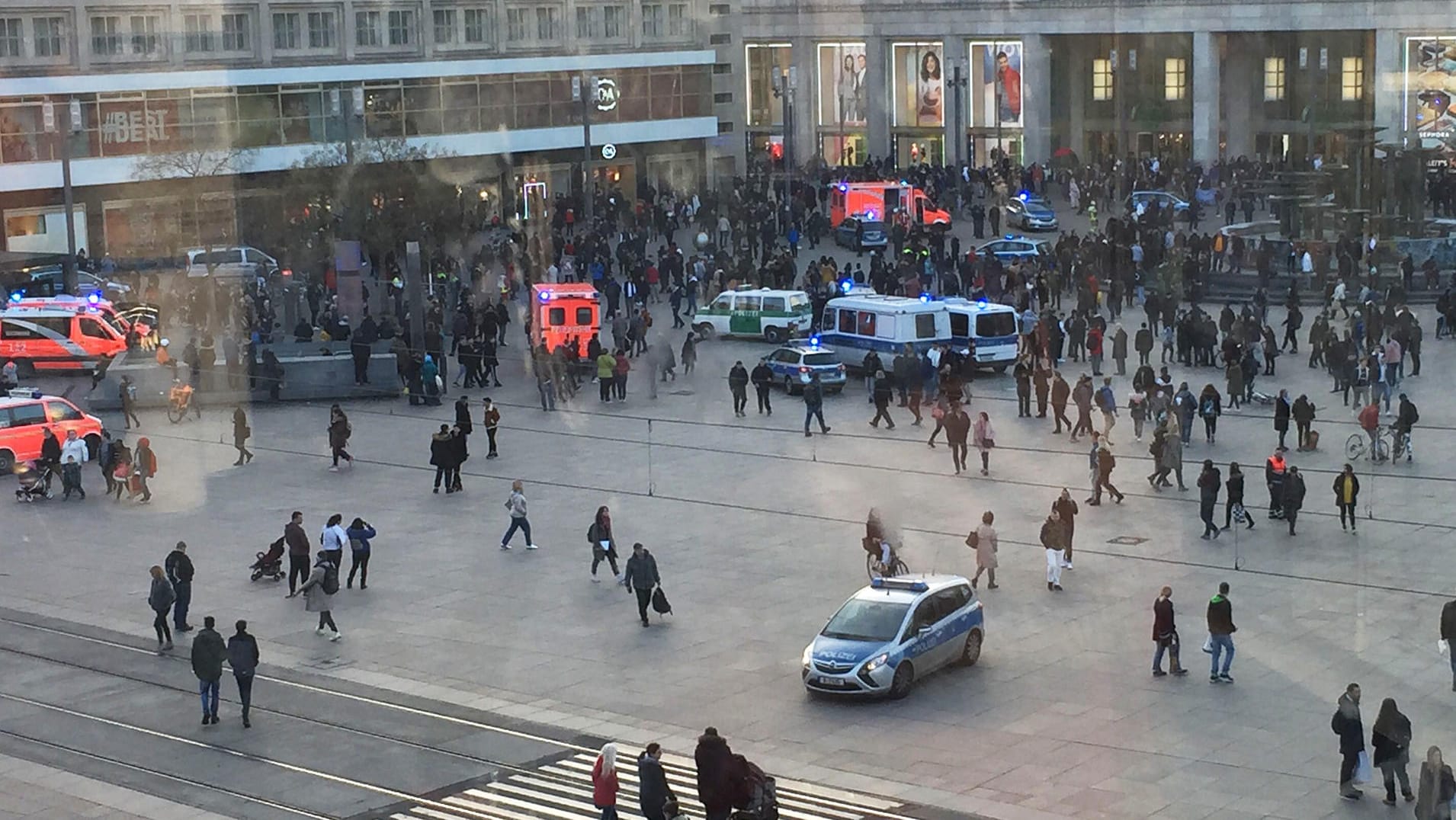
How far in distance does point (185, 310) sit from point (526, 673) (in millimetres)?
29680

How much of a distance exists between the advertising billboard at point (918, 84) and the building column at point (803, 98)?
3.65 meters

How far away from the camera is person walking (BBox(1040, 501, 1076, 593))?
28.5 metres

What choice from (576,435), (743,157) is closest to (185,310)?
(576,435)

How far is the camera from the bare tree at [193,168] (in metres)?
68.8

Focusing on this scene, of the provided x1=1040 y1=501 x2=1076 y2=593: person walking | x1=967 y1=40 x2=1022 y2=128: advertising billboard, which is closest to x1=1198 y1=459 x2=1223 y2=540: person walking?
x1=1040 y1=501 x2=1076 y2=593: person walking

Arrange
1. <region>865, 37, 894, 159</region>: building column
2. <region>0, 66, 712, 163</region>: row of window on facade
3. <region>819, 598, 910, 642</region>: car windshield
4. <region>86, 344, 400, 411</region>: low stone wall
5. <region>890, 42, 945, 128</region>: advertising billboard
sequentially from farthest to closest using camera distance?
<region>865, 37, 894, 159</region>: building column → <region>890, 42, 945, 128</region>: advertising billboard → <region>0, 66, 712, 163</region>: row of window on facade → <region>86, 344, 400, 411</region>: low stone wall → <region>819, 598, 910, 642</region>: car windshield

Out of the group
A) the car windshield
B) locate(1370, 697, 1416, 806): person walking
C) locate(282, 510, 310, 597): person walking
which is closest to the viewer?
locate(1370, 697, 1416, 806): person walking

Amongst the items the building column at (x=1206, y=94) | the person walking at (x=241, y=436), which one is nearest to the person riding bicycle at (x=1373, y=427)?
the person walking at (x=241, y=436)

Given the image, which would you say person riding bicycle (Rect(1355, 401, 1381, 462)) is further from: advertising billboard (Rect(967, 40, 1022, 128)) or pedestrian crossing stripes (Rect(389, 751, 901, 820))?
advertising billboard (Rect(967, 40, 1022, 128))

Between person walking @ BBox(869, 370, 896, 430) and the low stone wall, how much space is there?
30.3 ft

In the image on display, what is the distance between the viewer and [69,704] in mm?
25172

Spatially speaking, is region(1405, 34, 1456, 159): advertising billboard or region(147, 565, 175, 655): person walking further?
region(1405, 34, 1456, 159): advertising billboard

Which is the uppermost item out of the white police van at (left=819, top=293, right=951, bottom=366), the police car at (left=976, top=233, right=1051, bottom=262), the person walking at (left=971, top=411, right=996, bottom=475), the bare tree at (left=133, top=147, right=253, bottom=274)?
the bare tree at (left=133, top=147, right=253, bottom=274)

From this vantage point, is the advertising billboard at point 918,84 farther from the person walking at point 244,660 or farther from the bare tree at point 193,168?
the person walking at point 244,660
